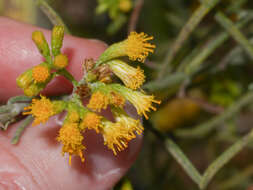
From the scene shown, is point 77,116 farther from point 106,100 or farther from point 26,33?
point 26,33

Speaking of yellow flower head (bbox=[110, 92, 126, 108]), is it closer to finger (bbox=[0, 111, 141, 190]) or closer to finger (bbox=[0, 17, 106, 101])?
finger (bbox=[0, 111, 141, 190])

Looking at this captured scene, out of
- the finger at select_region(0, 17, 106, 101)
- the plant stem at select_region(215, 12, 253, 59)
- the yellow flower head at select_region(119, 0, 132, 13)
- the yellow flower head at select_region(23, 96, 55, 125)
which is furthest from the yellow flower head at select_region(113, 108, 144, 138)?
the yellow flower head at select_region(119, 0, 132, 13)

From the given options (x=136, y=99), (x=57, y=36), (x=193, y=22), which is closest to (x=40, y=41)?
(x=57, y=36)

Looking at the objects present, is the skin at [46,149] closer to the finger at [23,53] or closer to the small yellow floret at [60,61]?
the finger at [23,53]

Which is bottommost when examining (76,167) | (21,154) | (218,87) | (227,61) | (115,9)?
(218,87)

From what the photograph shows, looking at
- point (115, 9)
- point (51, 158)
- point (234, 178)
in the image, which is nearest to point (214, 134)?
point (234, 178)

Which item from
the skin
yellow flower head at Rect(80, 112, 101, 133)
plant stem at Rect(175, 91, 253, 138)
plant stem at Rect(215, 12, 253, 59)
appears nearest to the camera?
yellow flower head at Rect(80, 112, 101, 133)
